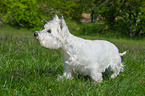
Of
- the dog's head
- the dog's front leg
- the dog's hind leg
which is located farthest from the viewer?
the dog's front leg

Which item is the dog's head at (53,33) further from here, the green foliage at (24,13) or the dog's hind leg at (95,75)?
the green foliage at (24,13)

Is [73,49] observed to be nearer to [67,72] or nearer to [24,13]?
[67,72]

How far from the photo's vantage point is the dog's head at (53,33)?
2.65 metres

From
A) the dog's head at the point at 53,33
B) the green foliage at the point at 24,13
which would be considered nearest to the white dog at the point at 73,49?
the dog's head at the point at 53,33

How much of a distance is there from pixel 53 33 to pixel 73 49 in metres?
0.45

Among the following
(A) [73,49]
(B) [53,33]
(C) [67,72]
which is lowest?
(C) [67,72]

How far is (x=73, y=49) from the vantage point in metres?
2.89

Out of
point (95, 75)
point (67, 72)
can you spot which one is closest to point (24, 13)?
point (67, 72)

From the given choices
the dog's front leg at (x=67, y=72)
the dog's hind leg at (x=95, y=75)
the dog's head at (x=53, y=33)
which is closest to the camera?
the dog's head at (x=53, y=33)

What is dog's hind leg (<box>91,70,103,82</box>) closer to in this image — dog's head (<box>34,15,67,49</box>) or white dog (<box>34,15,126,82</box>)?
white dog (<box>34,15,126,82</box>)

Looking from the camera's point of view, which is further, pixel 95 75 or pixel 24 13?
pixel 24 13

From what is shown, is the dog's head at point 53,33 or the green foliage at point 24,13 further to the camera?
the green foliage at point 24,13

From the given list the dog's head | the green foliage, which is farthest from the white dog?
the green foliage

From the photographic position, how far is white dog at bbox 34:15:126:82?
2695mm
